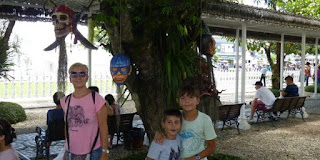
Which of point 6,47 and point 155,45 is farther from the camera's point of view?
point 6,47

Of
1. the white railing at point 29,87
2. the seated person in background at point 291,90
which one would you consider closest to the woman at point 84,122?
the seated person in background at point 291,90

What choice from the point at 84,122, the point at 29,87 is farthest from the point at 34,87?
the point at 84,122

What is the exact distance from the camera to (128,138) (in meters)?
6.59

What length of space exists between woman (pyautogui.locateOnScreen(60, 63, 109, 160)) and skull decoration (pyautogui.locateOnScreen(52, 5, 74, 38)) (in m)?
0.40

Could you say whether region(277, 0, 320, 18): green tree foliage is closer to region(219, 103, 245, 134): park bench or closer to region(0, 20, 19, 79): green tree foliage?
region(219, 103, 245, 134): park bench

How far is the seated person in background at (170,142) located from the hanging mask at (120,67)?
2.24 ft

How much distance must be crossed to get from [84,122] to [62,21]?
969 mm

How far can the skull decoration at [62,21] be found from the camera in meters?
3.29

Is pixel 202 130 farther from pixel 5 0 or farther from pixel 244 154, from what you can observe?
pixel 5 0

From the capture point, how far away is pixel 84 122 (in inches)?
120

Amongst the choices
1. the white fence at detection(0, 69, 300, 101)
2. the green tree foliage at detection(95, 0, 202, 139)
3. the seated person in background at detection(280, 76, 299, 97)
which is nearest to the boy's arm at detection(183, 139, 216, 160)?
the green tree foliage at detection(95, 0, 202, 139)

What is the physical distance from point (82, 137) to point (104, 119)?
0.79 ft

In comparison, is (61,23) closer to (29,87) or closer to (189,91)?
(189,91)

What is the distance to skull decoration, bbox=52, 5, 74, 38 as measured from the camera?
3.29 m
